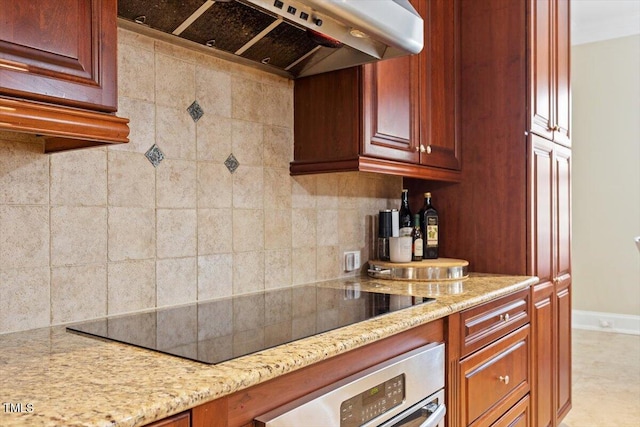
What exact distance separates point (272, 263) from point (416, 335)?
0.65 meters

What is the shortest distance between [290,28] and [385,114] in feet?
1.62

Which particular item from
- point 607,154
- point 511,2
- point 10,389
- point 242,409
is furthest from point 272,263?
point 607,154

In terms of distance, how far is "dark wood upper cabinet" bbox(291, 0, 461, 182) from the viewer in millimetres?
1866

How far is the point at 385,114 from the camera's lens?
195 cm

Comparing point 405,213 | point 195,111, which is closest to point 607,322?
point 405,213

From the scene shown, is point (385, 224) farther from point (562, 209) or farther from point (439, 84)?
point (562, 209)

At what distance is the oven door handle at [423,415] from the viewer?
1.35 m

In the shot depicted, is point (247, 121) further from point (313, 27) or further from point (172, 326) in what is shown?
point (172, 326)

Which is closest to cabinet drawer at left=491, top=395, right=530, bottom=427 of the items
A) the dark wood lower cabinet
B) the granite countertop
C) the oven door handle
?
the dark wood lower cabinet

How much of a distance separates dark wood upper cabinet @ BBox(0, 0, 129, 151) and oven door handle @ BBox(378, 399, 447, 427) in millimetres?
952

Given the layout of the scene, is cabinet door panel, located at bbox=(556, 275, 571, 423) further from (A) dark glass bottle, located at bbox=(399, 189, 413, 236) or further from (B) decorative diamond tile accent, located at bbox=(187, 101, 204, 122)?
(B) decorative diamond tile accent, located at bbox=(187, 101, 204, 122)

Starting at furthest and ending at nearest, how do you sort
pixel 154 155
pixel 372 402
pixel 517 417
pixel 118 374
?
pixel 517 417 → pixel 154 155 → pixel 372 402 → pixel 118 374

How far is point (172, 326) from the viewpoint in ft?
4.31

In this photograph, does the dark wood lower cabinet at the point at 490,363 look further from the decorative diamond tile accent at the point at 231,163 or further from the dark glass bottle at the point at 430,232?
the decorative diamond tile accent at the point at 231,163
